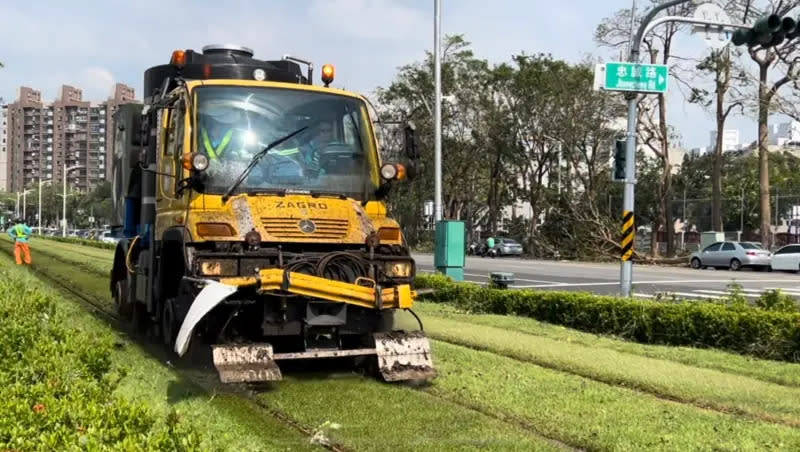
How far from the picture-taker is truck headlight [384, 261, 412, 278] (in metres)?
8.30

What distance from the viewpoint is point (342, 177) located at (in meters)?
8.91

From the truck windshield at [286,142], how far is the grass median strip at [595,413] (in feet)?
7.92

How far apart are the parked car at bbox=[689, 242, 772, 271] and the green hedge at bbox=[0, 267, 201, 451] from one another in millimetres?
35163

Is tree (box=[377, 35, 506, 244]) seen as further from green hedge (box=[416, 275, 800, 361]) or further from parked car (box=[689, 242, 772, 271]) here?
green hedge (box=[416, 275, 800, 361])

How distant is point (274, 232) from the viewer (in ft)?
26.2

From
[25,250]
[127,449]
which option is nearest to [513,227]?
[25,250]

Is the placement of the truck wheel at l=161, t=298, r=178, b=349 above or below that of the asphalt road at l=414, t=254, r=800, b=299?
above

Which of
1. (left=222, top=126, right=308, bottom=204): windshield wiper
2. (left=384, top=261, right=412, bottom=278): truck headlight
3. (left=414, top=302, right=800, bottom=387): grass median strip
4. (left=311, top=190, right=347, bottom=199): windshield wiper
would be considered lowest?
(left=414, top=302, right=800, bottom=387): grass median strip

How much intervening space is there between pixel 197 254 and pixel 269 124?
182 centimetres

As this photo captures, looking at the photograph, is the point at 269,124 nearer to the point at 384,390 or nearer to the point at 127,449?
the point at 384,390

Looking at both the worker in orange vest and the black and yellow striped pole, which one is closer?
the black and yellow striped pole

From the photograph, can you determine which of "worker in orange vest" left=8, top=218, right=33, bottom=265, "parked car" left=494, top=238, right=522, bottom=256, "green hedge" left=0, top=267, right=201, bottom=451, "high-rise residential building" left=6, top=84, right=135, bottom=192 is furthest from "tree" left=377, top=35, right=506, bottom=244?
"high-rise residential building" left=6, top=84, right=135, bottom=192

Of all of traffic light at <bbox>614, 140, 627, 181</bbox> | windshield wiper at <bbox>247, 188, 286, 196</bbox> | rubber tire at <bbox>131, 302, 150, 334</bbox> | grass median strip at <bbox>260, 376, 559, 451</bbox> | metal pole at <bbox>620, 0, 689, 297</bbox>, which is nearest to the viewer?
grass median strip at <bbox>260, 376, 559, 451</bbox>

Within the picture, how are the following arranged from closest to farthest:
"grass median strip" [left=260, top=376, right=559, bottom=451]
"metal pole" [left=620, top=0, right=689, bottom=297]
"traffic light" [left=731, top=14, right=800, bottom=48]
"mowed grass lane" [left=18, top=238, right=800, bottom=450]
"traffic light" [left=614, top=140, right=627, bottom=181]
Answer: "grass median strip" [left=260, top=376, right=559, bottom=451] → "mowed grass lane" [left=18, top=238, right=800, bottom=450] → "traffic light" [left=731, top=14, right=800, bottom=48] → "metal pole" [left=620, top=0, right=689, bottom=297] → "traffic light" [left=614, top=140, right=627, bottom=181]
